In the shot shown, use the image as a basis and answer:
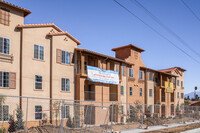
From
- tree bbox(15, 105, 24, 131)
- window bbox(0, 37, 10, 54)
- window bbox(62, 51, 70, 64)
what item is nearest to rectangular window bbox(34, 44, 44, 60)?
window bbox(62, 51, 70, 64)

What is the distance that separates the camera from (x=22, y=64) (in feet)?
75.8

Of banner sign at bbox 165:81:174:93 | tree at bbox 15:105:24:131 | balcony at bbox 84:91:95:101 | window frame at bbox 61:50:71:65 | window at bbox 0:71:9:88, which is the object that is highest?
window frame at bbox 61:50:71:65

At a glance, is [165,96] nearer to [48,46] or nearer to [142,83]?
[142,83]

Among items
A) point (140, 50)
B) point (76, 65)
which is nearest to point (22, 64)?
point (76, 65)

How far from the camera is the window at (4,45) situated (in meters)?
21.8

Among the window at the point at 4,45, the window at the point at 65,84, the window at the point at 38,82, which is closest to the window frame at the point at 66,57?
the window at the point at 65,84

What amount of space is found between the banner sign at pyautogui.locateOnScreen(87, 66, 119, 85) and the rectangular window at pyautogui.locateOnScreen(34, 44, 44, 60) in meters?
6.30

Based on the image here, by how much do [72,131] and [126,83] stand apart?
66.2 feet

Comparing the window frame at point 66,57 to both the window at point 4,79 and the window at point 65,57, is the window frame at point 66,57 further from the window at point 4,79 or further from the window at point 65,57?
the window at point 4,79

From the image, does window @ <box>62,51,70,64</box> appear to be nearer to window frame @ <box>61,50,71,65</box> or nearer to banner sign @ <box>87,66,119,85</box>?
window frame @ <box>61,50,71,65</box>

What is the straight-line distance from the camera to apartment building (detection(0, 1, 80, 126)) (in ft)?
72.5

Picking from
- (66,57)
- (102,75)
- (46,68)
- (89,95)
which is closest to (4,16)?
(46,68)

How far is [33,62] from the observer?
24141 millimetres

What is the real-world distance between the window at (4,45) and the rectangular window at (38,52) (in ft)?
9.79
